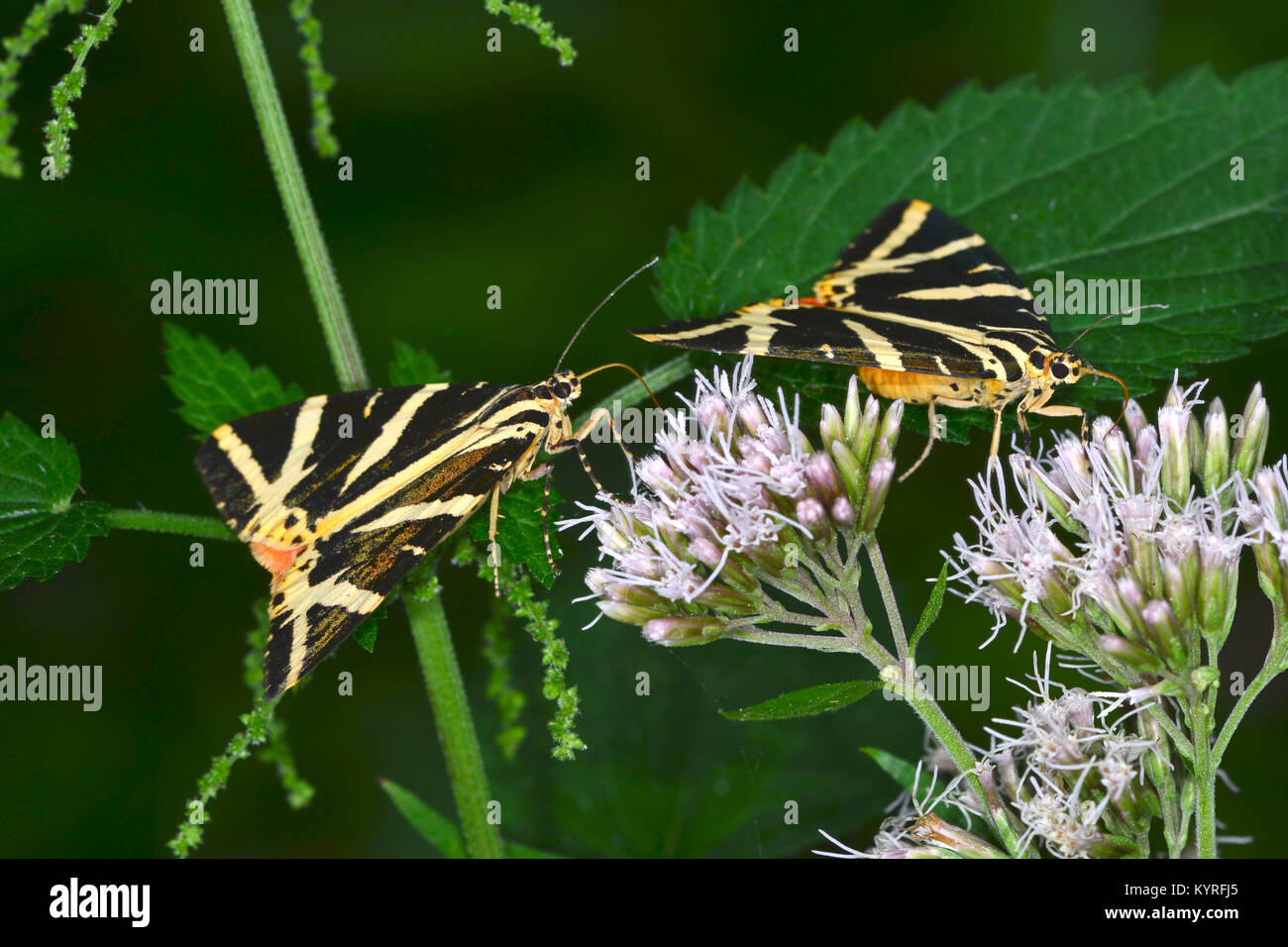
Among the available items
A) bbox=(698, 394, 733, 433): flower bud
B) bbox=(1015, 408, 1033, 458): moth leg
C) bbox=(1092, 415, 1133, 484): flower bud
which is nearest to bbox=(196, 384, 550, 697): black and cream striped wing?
bbox=(698, 394, 733, 433): flower bud

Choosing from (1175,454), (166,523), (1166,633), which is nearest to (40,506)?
(166,523)

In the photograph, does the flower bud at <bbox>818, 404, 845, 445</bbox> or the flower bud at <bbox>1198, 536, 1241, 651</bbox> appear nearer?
the flower bud at <bbox>1198, 536, 1241, 651</bbox>

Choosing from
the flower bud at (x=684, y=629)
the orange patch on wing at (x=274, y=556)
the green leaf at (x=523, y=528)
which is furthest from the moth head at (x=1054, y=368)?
the orange patch on wing at (x=274, y=556)

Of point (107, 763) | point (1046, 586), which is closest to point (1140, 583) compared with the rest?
point (1046, 586)

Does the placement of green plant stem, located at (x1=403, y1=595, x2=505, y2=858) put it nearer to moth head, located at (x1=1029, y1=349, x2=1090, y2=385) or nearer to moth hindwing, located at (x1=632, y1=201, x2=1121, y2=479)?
moth hindwing, located at (x1=632, y1=201, x2=1121, y2=479)

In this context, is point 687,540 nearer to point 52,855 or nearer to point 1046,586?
point 1046,586

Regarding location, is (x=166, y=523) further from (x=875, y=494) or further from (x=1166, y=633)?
(x=1166, y=633)
